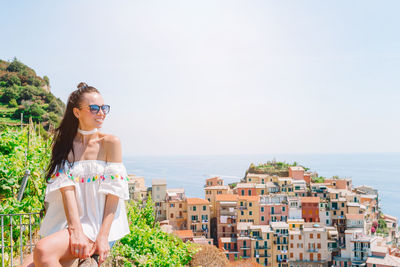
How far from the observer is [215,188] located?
21.7 metres

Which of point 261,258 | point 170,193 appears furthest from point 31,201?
point 170,193

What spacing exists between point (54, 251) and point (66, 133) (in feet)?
1.81

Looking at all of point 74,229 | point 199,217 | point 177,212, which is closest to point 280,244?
point 199,217

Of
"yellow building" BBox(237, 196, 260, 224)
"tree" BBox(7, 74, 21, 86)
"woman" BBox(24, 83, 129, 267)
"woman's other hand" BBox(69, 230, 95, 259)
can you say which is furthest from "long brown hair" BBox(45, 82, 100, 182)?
"yellow building" BBox(237, 196, 260, 224)

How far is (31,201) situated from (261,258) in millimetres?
15479

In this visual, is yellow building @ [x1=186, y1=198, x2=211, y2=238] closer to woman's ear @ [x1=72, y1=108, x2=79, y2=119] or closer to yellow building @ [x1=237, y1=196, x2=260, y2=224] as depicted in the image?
yellow building @ [x1=237, y1=196, x2=260, y2=224]

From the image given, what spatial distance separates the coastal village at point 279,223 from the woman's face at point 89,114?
14.0 meters

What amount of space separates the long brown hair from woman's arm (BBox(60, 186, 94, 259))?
141mm

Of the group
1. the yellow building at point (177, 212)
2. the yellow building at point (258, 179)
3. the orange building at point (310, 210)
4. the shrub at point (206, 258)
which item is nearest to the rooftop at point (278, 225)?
the orange building at point (310, 210)

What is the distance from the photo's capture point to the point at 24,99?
13.9 m

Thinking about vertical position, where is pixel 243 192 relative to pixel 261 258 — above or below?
above

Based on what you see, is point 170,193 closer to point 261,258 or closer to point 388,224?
point 261,258

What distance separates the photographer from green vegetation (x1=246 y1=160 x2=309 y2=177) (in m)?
26.5

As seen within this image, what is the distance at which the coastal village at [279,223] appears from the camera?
17.3 metres
